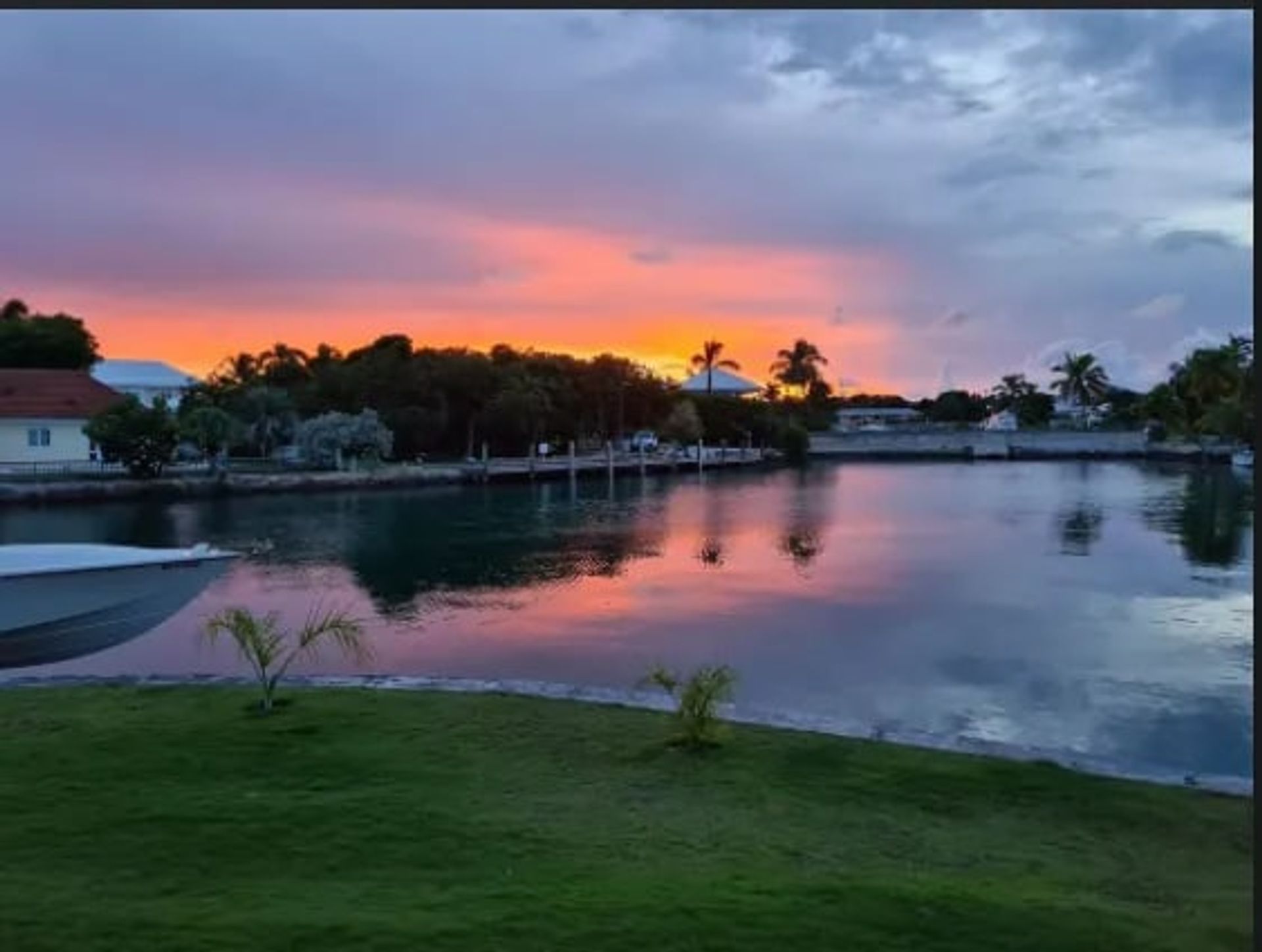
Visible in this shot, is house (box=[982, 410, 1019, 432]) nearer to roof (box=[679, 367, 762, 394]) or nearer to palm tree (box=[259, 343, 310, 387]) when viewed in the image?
roof (box=[679, 367, 762, 394])

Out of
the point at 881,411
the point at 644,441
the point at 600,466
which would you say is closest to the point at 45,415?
the point at 600,466

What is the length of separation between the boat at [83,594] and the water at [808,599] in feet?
1.02

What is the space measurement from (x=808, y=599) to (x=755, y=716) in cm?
1033

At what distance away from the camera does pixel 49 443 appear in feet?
137

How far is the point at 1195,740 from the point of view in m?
9.35

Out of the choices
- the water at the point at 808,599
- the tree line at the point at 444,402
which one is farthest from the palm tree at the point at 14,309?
the water at the point at 808,599

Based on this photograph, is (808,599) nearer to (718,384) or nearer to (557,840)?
(557,840)

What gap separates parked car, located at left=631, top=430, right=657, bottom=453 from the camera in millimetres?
66500

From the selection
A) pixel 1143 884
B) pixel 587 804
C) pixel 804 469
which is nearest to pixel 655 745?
pixel 587 804

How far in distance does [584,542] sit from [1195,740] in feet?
59.6

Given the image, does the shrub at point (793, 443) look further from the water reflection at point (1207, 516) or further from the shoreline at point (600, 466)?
the water reflection at point (1207, 516)

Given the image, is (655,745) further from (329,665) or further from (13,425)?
(13,425)

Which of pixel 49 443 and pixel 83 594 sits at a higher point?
pixel 49 443

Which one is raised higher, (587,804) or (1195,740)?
(587,804)
